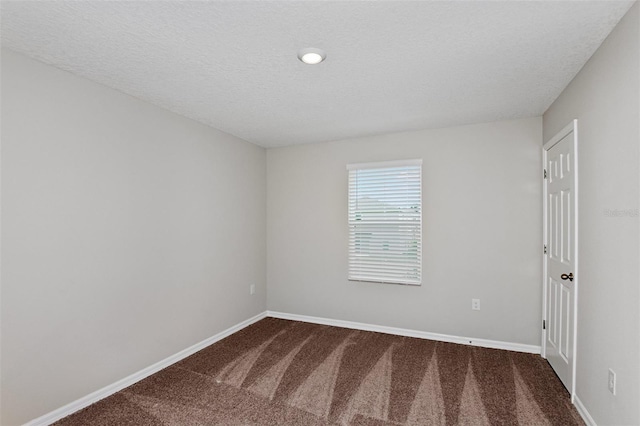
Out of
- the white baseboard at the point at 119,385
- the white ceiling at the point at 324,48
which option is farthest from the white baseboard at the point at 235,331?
the white ceiling at the point at 324,48

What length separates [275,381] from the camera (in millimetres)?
2850

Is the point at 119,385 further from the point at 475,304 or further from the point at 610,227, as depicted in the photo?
the point at 610,227

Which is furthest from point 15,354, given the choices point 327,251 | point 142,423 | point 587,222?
point 587,222

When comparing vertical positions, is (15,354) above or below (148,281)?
below

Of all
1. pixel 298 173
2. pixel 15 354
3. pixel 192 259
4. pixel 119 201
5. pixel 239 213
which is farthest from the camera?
pixel 298 173

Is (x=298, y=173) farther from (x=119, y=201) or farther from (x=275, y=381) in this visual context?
(x=275, y=381)

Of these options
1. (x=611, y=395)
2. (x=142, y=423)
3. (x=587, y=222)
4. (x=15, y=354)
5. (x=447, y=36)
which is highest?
(x=447, y=36)

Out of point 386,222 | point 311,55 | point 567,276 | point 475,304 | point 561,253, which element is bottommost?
point 475,304

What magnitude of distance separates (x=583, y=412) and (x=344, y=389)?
171 cm

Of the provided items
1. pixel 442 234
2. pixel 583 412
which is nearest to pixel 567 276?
pixel 583 412

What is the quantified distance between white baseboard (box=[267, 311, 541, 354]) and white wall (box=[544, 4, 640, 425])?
110cm

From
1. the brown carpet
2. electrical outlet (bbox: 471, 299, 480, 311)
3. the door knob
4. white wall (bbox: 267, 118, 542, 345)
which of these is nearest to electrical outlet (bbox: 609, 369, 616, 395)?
the brown carpet

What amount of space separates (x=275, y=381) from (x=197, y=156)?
2429 mm

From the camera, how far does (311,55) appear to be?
2.15 m
